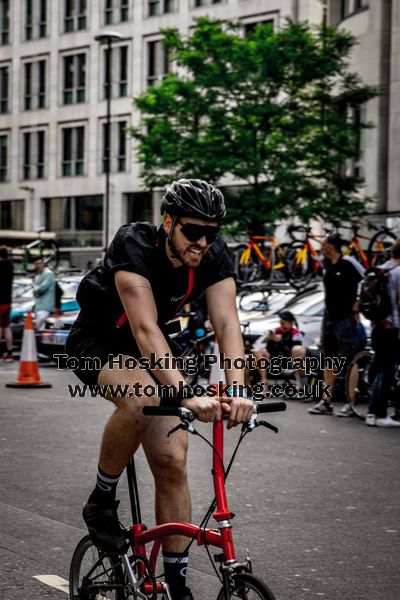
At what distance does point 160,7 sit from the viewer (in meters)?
52.8

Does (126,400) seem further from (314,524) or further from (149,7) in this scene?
(149,7)

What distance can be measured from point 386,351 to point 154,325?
810 cm

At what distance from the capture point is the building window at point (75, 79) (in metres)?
56.8

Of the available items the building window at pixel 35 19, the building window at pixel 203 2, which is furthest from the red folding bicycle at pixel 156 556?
the building window at pixel 35 19

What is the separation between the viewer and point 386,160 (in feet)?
113

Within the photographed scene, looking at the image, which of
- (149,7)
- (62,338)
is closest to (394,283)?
(62,338)

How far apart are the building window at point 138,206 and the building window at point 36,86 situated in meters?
8.16

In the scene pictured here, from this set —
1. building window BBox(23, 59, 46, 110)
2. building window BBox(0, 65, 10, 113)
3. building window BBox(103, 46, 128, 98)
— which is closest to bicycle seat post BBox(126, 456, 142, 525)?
building window BBox(103, 46, 128, 98)

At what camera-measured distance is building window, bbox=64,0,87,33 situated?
2239 inches

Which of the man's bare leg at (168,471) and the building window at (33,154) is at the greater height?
the building window at (33,154)

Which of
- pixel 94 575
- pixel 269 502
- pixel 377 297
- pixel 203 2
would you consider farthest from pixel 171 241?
pixel 203 2

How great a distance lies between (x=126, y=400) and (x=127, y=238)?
590mm

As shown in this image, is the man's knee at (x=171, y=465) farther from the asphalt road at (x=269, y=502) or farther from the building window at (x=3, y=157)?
the building window at (x=3, y=157)

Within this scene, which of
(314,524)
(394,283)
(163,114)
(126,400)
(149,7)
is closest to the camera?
(126,400)
